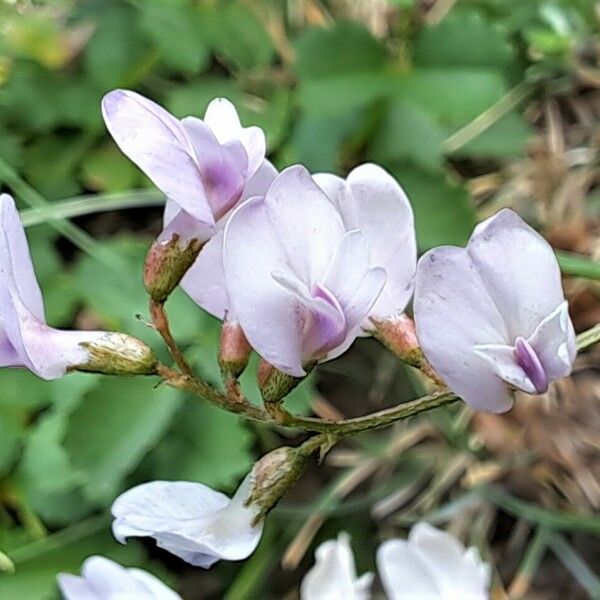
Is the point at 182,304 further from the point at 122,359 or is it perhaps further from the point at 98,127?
the point at 122,359

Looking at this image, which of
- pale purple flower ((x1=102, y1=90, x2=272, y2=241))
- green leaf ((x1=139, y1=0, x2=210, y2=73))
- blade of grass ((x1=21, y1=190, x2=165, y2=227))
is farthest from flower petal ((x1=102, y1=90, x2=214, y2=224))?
green leaf ((x1=139, y1=0, x2=210, y2=73))

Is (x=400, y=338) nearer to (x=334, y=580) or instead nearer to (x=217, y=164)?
(x=217, y=164)

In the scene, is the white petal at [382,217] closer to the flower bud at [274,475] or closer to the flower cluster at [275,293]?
the flower cluster at [275,293]

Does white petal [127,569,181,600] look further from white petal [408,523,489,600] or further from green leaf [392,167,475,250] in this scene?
green leaf [392,167,475,250]

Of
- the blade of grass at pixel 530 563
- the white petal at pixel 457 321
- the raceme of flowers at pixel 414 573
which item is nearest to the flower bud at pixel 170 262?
the white petal at pixel 457 321

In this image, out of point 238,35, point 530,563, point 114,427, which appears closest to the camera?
point 114,427

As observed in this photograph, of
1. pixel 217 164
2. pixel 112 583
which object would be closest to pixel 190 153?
pixel 217 164
